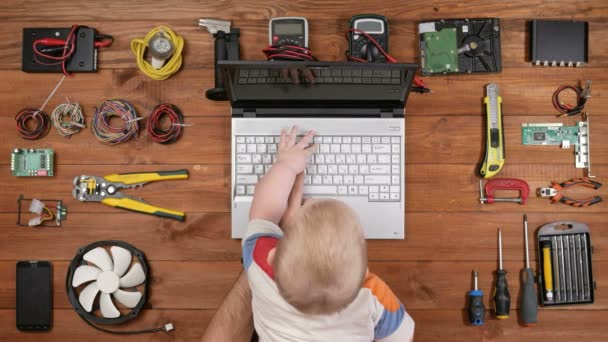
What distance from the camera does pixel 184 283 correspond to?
55.6 inches

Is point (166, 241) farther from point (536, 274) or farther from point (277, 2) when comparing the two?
point (536, 274)

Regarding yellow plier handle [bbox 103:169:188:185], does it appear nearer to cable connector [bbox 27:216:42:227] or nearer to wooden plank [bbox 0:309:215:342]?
cable connector [bbox 27:216:42:227]

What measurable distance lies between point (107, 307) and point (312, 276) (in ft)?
2.49

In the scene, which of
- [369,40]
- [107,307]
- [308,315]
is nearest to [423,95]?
[369,40]

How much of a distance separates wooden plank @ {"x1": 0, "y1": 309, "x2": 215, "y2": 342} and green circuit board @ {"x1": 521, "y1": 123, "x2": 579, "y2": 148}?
1.14 metres

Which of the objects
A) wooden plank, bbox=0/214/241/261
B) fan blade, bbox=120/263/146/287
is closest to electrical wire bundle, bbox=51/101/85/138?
wooden plank, bbox=0/214/241/261

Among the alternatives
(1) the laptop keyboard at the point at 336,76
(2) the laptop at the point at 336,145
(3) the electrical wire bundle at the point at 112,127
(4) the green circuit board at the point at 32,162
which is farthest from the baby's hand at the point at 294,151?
(4) the green circuit board at the point at 32,162

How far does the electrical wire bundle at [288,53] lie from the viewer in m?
1.35

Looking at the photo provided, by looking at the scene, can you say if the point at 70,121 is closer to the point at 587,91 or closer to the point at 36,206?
the point at 36,206

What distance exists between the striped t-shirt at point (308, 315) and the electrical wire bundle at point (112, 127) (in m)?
0.52

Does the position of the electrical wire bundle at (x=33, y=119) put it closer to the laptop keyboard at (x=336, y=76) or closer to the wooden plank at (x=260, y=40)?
the wooden plank at (x=260, y=40)

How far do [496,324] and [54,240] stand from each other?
4.65 feet

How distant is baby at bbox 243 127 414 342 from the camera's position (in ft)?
3.14

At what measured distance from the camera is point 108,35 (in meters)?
1.44
